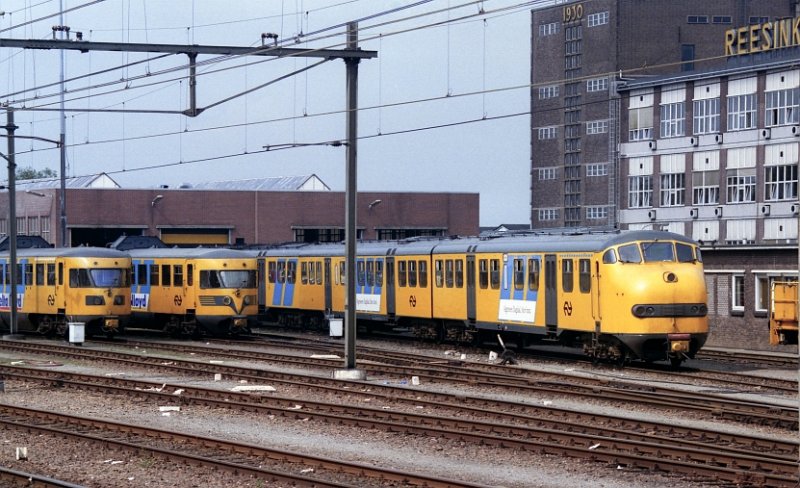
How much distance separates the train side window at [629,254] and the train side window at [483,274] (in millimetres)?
6769

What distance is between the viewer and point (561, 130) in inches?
5576

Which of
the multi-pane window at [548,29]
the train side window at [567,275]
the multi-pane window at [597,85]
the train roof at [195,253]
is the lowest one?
the train side window at [567,275]

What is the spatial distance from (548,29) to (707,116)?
7351cm

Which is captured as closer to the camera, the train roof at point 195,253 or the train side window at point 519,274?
the train side window at point 519,274

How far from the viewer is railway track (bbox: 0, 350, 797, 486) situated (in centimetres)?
1667

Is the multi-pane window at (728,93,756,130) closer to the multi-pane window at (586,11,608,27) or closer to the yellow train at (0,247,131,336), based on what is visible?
the yellow train at (0,247,131,336)

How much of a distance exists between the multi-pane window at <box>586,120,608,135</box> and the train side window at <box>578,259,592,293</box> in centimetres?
10493

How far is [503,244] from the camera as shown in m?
36.1

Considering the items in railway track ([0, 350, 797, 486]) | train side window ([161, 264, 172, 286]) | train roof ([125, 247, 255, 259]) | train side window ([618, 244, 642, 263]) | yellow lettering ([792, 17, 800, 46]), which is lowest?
railway track ([0, 350, 797, 486])

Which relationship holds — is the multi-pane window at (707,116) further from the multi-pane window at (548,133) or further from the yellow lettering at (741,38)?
the multi-pane window at (548,133)

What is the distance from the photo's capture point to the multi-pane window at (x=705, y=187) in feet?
236

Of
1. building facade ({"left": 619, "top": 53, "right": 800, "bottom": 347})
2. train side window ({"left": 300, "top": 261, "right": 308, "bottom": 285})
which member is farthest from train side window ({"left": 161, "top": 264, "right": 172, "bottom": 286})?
building facade ({"left": 619, "top": 53, "right": 800, "bottom": 347})

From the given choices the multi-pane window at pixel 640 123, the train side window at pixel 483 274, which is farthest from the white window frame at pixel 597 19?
the train side window at pixel 483 274

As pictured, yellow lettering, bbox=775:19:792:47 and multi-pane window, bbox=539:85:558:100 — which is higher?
multi-pane window, bbox=539:85:558:100
